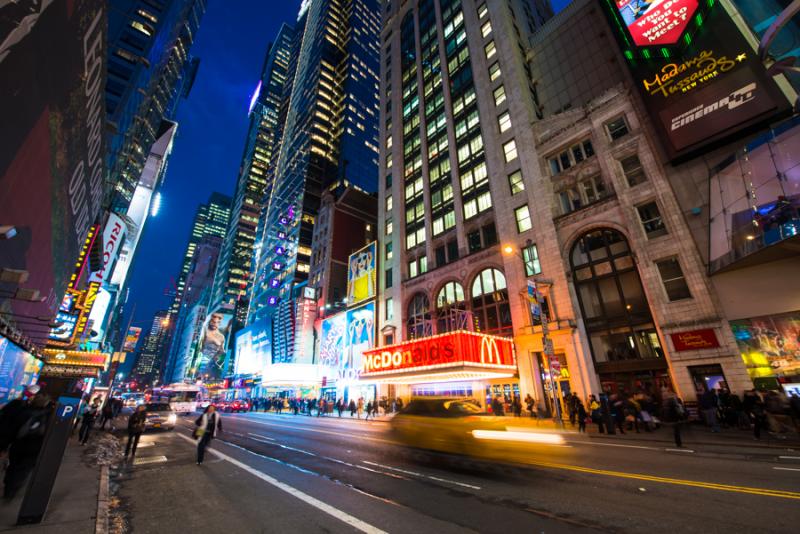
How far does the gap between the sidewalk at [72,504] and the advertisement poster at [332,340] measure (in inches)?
1400

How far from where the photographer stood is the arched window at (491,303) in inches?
1131

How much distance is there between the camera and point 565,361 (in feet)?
78.2

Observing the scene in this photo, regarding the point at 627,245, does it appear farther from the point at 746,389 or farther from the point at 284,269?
the point at 284,269

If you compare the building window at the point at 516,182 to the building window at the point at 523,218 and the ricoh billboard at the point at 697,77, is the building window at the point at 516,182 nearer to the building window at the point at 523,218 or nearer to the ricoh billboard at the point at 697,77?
the building window at the point at 523,218

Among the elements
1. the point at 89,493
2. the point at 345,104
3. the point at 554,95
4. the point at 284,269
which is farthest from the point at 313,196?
the point at 89,493

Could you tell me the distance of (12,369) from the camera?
1321cm

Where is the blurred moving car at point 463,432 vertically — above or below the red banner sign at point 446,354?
below

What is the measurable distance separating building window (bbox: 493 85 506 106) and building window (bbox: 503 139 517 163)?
18.3 feet

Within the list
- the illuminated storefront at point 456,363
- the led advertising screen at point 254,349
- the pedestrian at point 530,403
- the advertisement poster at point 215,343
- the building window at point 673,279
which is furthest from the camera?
the advertisement poster at point 215,343

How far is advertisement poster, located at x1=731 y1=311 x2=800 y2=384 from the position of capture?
1644 centimetres

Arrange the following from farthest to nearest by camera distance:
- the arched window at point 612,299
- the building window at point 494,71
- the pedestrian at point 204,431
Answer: the building window at point 494,71 → the arched window at point 612,299 → the pedestrian at point 204,431

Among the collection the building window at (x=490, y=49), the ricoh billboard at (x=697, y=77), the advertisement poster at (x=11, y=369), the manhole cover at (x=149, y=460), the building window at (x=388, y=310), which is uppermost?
the building window at (x=490, y=49)

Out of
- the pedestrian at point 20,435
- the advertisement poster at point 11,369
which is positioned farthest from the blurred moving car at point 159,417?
the pedestrian at point 20,435

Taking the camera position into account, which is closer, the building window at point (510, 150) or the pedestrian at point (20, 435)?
the pedestrian at point (20, 435)
